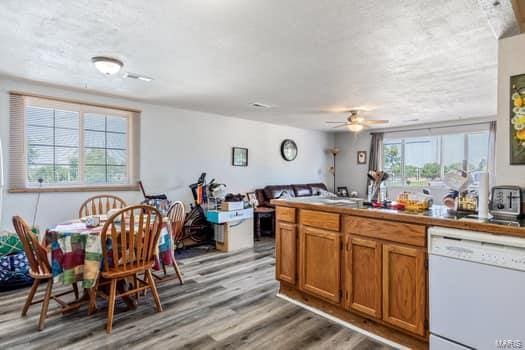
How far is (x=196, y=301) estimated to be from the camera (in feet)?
9.57

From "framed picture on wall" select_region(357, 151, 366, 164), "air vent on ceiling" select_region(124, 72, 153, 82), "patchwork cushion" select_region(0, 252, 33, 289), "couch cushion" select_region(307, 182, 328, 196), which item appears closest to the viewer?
"patchwork cushion" select_region(0, 252, 33, 289)

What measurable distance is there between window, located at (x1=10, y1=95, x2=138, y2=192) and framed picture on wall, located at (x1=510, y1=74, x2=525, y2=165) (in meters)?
4.57

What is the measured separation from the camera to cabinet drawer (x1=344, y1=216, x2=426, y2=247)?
2.00 metres

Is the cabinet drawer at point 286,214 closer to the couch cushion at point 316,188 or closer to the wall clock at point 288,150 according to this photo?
the wall clock at point 288,150

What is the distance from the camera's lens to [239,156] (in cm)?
610

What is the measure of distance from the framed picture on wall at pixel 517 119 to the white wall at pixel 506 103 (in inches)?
0.9

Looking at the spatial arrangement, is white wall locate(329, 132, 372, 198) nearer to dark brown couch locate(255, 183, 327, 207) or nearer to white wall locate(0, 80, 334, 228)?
dark brown couch locate(255, 183, 327, 207)

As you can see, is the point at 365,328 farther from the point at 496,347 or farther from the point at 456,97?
the point at 456,97

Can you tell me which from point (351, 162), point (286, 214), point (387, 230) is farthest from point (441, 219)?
point (351, 162)

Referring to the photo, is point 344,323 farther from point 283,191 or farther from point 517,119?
point 283,191

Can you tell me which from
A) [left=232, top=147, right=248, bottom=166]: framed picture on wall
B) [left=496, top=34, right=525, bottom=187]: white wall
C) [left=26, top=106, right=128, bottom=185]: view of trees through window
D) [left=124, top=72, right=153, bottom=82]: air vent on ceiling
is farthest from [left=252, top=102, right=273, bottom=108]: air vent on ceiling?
[left=496, top=34, right=525, bottom=187]: white wall

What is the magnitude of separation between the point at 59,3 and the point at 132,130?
9.38 feet

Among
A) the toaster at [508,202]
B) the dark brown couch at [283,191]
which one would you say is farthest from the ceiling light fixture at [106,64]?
the dark brown couch at [283,191]

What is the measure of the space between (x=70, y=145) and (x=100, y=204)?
98cm
